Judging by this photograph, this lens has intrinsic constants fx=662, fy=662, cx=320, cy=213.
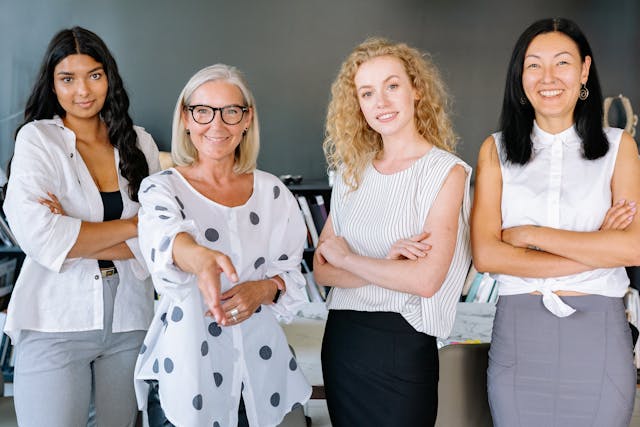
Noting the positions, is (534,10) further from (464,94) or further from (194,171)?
(194,171)

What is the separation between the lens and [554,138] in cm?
206

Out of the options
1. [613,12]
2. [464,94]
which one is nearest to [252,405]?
[464,94]

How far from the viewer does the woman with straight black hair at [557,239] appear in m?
1.89

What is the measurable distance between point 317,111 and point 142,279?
292 centimetres

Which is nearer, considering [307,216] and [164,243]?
[164,243]

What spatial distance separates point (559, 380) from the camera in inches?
75.4

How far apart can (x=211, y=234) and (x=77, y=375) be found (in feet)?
2.13

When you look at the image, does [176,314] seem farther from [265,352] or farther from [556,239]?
[556,239]

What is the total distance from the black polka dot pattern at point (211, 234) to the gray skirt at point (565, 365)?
890mm

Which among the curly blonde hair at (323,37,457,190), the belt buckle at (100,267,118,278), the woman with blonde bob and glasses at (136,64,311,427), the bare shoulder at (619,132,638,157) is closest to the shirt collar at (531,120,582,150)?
the bare shoulder at (619,132,638,157)

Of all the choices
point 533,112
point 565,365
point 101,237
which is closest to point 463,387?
point 565,365

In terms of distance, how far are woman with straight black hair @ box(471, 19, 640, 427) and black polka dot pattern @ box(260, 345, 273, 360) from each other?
678 millimetres

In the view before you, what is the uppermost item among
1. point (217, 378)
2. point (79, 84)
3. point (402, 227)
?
point (79, 84)

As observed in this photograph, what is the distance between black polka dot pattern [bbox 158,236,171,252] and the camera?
1533 mm
